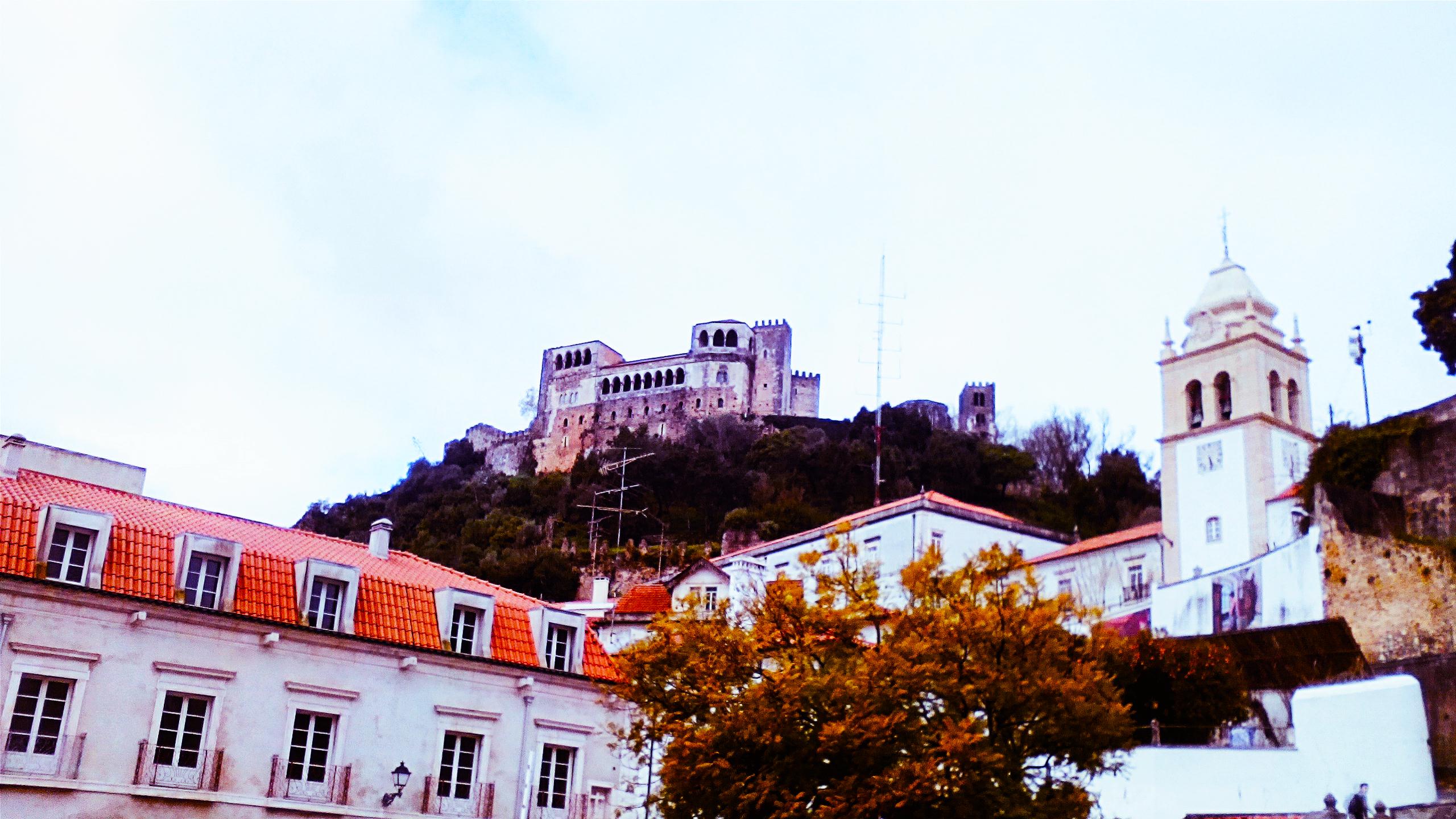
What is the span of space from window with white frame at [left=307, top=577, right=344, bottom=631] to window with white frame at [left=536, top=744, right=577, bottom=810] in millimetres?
5189

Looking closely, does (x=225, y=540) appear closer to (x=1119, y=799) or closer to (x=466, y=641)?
(x=466, y=641)

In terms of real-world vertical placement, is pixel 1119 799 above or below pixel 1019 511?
below

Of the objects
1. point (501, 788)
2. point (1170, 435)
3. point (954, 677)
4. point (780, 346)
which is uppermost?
point (780, 346)

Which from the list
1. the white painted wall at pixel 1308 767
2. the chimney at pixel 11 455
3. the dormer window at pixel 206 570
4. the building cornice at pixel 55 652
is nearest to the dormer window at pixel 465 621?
the dormer window at pixel 206 570

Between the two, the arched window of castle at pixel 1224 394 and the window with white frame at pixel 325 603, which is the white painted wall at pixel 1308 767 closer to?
the window with white frame at pixel 325 603

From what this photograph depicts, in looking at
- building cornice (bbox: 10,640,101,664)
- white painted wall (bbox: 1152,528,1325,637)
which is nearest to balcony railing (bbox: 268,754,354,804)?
building cornice (bbox: 10,640,101,664)

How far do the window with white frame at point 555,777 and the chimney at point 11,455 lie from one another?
1147cm

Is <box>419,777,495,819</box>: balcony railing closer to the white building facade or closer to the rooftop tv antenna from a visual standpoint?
the white building facade

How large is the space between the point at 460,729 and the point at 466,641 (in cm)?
186

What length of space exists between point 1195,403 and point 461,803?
33.6 m

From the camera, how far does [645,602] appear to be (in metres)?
34.9

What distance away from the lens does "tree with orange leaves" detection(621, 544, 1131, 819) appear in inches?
742

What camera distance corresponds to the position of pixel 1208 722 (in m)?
27.5

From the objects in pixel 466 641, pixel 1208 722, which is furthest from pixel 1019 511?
pixel 466 641
